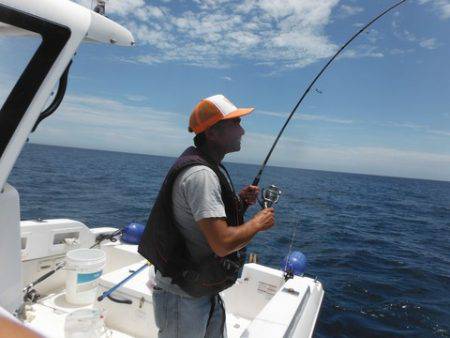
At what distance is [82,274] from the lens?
3742 millimetres

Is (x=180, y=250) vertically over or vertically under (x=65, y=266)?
over

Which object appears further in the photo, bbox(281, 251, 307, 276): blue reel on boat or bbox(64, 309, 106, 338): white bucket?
bbox(281, 251, 307, 276): blue reel on boat

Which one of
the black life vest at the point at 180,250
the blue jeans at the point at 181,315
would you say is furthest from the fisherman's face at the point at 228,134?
the blue jeans at the point at 181,315

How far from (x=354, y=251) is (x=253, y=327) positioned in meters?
9.78

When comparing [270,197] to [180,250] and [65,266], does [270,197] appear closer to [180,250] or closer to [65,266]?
[180,250]

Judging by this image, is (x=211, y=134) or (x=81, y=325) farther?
(x=81, y=325)

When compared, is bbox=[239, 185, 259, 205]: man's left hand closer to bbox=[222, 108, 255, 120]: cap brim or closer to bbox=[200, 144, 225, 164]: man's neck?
bbox=[200, 144, 225, 164]: man's neck

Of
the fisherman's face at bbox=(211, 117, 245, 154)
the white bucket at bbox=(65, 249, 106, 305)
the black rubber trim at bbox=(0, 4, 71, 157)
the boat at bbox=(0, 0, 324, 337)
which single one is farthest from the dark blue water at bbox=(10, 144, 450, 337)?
Result: the black rubber trim at bbox=(0, 4, 71, 157)

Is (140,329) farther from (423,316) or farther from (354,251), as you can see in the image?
(354,251)

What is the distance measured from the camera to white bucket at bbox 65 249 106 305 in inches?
145

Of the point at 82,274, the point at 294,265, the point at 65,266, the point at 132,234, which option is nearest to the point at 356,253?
the point at 294,265

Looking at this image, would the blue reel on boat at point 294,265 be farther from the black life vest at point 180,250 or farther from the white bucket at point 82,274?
the black life vest at point 180,250

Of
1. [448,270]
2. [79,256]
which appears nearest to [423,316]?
[448,270]

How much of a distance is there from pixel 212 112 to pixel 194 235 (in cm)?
70
